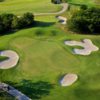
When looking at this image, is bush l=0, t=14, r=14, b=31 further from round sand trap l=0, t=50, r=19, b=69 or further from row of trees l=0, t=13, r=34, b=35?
round sand trap l=0, t=50, r=19, b=69

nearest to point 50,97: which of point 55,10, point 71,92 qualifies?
point 71,92

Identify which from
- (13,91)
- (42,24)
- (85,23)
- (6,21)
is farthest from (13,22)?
(13,91)

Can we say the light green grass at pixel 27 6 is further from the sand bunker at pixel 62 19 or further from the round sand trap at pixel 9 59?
the round sand trap at pixel 9 59

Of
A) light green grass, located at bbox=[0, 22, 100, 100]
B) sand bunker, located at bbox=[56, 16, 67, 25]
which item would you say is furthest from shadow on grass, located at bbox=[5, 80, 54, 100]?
sand bunker, located at bbox=[56, 16, 67, 25]

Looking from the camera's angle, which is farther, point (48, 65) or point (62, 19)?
point (62, 19)

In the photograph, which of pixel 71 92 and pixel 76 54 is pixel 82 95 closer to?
pixel 71 92

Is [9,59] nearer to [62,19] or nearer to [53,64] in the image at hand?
[53,64]
